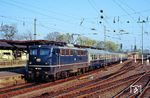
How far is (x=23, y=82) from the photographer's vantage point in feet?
89.0

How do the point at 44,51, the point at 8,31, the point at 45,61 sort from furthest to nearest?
the point at 8,31
the point at 44,51
the point at 45,61

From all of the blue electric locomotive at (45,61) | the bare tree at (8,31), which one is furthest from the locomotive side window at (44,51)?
the bare tree at (8,31)

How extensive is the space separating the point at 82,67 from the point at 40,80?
10.1 metres

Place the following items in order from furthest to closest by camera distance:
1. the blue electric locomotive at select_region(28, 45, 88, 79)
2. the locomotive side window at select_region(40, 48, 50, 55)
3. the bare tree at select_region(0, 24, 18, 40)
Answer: the bare tree at select_region(0, 24, 18, 40) < the locomotive side window at select_region(40, 48, 50, 55) < the blue electric locomotive at select_region(28, 45, 88, 79)

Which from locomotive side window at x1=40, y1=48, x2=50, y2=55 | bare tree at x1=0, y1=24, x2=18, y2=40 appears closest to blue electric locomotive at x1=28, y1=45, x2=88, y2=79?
locomotive side window at x1=40, y1=48, x2=50, y2=55

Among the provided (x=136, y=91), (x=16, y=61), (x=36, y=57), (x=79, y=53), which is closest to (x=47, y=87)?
(x=36, y=57)

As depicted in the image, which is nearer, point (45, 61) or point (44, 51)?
point (45, 61)

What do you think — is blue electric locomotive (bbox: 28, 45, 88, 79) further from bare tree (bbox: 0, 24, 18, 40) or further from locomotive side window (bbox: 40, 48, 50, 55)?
bare tree (bbox: 0, 24, 18, 40)

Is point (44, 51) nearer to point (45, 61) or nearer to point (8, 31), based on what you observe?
point (45, 61)

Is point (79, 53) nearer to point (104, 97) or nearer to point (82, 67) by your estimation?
point (82, 67)

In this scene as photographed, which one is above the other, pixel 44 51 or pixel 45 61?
pixel 44 51

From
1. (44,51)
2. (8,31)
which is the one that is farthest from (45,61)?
(8,31)

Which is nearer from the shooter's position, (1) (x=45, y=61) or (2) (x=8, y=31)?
(1) (x=45, y=61)


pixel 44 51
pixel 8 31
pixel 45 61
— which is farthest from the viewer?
pixel 8 31
